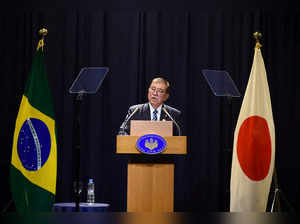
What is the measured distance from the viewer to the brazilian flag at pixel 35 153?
4.62m

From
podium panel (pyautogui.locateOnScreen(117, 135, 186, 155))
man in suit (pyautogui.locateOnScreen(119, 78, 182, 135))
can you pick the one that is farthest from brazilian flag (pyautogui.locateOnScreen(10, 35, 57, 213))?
man in suit (pyautogui.locateOnScreen(119, 78, 182, 135))

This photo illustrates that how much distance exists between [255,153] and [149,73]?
2.56 metres

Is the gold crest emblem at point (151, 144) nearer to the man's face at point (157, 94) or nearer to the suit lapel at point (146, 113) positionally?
the suit lapel at point (146, 113)

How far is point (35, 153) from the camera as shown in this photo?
4.70m

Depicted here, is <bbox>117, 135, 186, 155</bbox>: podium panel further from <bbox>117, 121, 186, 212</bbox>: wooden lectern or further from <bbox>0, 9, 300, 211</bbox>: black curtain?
<bbox>0, 9, 300, 211</bbox>: black curtain

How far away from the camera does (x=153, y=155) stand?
4.72 metres

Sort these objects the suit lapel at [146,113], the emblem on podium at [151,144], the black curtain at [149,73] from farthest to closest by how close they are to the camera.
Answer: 1. the black curtain at [149,73]
2. the suit lapel at [146,113]
3. the emblem on podium at [151,144]

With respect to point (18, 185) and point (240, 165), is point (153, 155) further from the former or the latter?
point (18, 185)

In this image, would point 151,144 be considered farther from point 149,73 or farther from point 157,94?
point 149,73

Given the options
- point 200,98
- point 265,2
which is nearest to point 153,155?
point 200,98

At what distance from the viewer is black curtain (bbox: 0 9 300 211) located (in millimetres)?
6777

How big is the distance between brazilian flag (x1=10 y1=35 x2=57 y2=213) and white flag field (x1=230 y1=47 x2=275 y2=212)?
1.81 metres

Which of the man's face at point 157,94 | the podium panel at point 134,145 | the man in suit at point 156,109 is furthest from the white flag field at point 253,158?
the man's face at point 157,94

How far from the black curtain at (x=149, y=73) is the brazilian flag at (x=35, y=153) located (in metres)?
1.90
